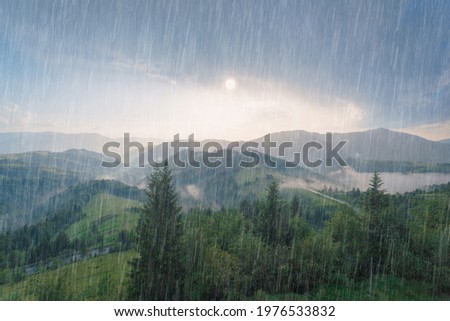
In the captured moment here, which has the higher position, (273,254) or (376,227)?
(376,227)

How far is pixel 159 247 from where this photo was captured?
36.4m

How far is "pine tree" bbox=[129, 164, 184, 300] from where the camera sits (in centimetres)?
3600

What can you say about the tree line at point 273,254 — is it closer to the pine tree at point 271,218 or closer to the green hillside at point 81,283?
the pine tree at point 271,218

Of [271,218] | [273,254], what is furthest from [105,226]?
[273,254]

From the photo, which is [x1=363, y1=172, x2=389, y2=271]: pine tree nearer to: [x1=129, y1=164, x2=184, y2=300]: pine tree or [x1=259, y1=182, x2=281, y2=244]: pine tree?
[x1=259, y1=182, x2=281, y2=244]: pine tree

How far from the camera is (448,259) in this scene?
5069cm

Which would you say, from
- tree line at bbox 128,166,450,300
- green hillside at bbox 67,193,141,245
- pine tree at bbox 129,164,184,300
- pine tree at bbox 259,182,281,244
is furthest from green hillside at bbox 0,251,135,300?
green hillside at bbox 67,193,141,245

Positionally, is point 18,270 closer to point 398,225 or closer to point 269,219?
point 269,219

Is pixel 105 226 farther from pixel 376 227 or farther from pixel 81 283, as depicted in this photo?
pixel 376 227

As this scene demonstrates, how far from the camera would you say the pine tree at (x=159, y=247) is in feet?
118

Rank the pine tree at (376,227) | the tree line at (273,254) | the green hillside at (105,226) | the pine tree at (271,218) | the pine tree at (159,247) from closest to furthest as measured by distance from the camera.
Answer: the pine tree at (159,247)
the tree line at (273,254)
the pine tree at (271,218)
the pine tree at (376,227)
the green hillside at (105,226)

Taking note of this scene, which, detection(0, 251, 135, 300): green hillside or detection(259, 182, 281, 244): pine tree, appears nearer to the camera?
detection(0, 251, 135, 300): green hillside

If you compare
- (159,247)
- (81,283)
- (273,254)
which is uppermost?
(159,247)

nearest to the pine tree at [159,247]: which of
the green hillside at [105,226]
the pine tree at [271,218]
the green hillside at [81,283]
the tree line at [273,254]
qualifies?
the tree line at [273,254]
